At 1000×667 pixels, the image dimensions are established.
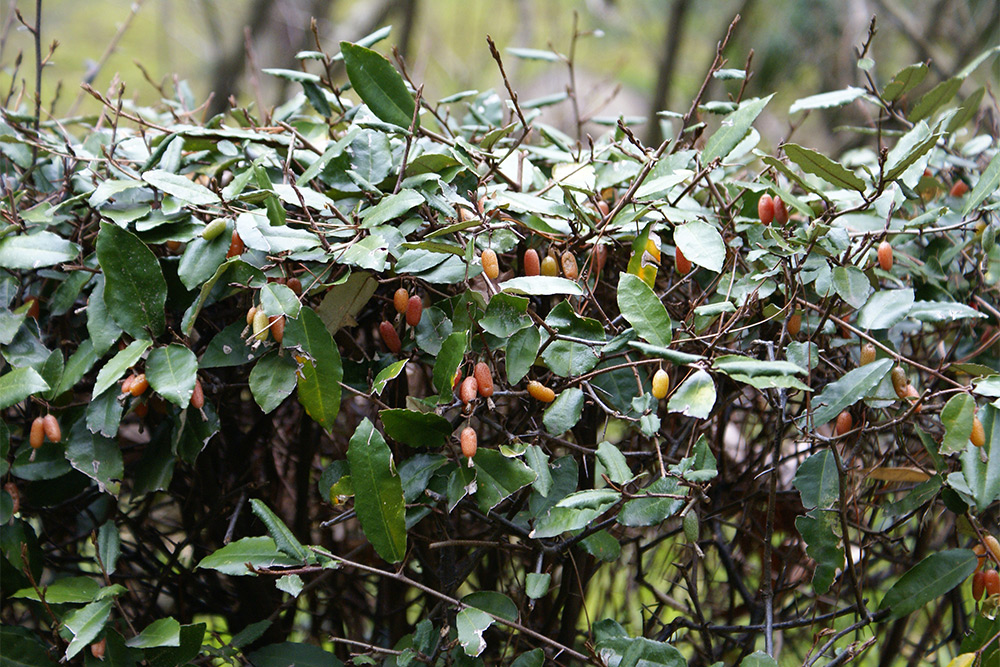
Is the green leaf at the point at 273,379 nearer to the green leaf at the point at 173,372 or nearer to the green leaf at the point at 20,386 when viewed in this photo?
the green leaf at the point at 173,372

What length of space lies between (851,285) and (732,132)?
0.23 m

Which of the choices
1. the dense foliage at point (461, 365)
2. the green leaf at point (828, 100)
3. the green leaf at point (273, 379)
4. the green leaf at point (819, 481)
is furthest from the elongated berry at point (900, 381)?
the green leaf at point (273, 379)

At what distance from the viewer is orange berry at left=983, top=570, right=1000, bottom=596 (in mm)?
933

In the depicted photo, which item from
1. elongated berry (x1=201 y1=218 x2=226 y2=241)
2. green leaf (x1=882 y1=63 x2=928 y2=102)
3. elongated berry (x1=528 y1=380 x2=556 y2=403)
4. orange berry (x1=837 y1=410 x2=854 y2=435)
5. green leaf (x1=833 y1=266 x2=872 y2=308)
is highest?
green leaf (x1=882 y1=63 x2=928 y2=102)

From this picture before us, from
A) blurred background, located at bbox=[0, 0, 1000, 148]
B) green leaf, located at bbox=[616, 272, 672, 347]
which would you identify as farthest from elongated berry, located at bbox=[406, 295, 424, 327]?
blurred background, located at bbox=[0, 0, 1000, 148]

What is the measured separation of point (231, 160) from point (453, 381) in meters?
0.49

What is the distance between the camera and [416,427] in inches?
33.8

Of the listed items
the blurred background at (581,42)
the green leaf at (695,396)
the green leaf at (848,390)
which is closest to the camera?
the green leaf at (695,396)

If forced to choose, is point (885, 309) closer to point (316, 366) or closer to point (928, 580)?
point (928, 580)

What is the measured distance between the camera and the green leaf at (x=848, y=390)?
2.86ft

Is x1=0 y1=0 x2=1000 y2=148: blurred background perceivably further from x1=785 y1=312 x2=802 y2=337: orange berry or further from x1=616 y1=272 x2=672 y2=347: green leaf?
x1=616 y1=272 x2=672 y2=347: green leaf

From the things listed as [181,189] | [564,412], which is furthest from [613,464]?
[181,189]

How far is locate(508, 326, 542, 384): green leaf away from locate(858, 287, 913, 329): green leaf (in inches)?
15.7

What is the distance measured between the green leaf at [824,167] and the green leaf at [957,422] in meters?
0.26
